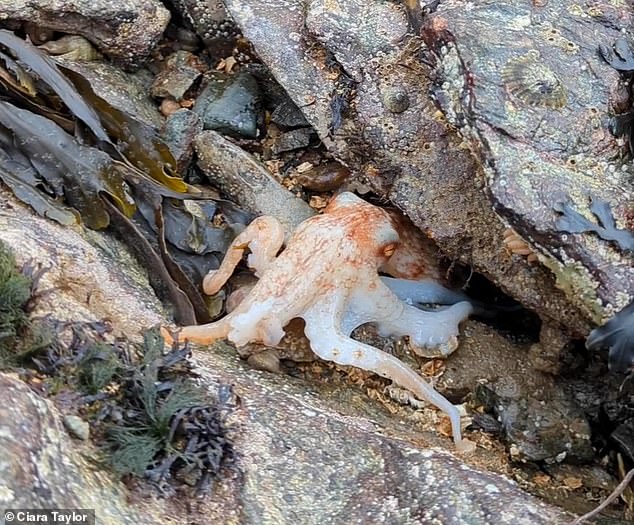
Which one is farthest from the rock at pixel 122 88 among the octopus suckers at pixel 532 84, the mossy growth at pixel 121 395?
the octopus suckers at pixel 532 84

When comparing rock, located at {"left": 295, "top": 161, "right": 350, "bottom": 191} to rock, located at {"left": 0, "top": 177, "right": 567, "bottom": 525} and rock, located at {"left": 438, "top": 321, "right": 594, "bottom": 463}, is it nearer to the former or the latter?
rock, located at {"left": 438, "top": 321, "right": 594, "bottom": 463}

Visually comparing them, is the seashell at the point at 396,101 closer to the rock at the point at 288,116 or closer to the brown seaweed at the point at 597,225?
the rock at the point at 288,116

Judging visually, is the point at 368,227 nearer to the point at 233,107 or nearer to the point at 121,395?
the point at 233,107

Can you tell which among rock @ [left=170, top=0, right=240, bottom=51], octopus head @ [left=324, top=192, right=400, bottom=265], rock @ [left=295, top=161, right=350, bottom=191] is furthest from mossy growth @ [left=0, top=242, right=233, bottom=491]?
rock @ [left=170, top=0, right=240, bottom=51]

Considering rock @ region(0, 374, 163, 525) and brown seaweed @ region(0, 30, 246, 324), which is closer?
rock @ region(0, 374, 163, 525)

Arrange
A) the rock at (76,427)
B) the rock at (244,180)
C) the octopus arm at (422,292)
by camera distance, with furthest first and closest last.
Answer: the rock at (244,180), the octopus arm at (422,292), the rock at (76,427)

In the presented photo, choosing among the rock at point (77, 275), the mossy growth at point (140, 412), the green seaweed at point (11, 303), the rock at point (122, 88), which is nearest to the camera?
the mossy growth at point (140, 412)
